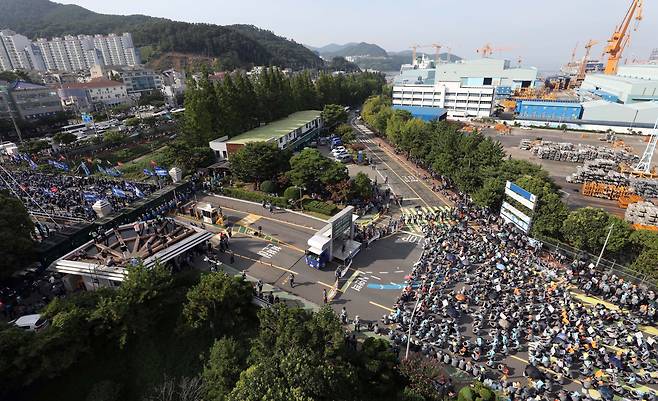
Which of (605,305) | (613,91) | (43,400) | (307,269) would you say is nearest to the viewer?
(43,400)

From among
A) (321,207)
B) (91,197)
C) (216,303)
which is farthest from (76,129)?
(216,303)

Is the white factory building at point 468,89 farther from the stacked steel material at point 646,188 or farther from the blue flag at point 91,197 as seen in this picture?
the blue flag at point 91,197

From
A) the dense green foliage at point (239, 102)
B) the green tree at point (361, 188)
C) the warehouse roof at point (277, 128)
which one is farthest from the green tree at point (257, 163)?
the dense green foliage at point (239, 102)

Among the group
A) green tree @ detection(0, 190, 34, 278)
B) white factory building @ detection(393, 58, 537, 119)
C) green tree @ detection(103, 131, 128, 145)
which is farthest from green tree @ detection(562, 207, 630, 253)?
white factory building @ detection(393, 58, 537, 119)

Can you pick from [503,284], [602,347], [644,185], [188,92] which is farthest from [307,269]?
[644,185]

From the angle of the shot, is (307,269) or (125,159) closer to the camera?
(307,269)

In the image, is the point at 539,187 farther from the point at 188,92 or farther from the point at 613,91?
the point at 613,91
